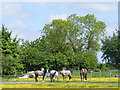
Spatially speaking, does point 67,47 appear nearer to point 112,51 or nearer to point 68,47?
point 68,47

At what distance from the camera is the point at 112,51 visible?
46969 millimetres

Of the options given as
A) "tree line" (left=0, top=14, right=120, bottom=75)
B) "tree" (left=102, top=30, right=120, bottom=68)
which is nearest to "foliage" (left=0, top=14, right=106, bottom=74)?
"tree line" (left=0, top=14, right=120, bottom=75)

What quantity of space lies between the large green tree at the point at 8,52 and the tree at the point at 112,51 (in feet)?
49.1

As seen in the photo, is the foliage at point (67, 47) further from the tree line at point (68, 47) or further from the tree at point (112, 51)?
the tree at point (112, 51)

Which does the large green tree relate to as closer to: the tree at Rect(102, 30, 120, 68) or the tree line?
the tree line

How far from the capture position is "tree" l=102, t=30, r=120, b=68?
4634 cm

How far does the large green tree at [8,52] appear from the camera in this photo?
48.5 meters

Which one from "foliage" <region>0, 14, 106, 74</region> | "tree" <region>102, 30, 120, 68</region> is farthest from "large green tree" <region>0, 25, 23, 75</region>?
"tree" <region>102, 30, 120, 68</region>

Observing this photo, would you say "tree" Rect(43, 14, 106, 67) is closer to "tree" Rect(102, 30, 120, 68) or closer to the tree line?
the tree line

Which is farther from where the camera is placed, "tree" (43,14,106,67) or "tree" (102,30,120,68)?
"tree" (43,14,106,67)

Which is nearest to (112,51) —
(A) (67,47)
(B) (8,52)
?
(B) (8,52)

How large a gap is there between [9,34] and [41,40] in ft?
71.3

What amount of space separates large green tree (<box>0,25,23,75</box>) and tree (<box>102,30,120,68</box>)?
590 inches

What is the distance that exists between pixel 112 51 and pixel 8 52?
17.3 metres
